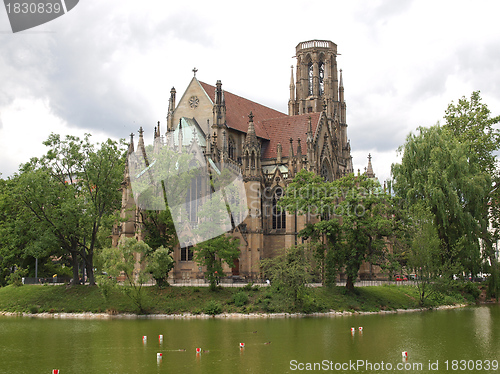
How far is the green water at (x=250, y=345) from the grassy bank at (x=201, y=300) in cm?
322

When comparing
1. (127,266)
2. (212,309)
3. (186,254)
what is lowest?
(212,309)

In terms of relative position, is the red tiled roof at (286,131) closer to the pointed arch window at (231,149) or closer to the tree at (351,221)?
the pointed arch window at (231,149)

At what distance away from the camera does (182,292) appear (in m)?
44.7

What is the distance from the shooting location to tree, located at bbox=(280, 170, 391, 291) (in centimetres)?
4453

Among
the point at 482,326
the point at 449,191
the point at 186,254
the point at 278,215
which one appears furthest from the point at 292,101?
the point at 482,326

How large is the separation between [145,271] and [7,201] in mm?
17644

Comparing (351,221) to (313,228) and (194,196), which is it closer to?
(313,228)

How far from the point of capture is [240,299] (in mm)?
42562

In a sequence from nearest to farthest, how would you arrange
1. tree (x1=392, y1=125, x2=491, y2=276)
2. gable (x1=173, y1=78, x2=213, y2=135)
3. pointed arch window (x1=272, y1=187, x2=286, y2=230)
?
tree (x1=392, y1=125, x2=491, y2=276)
pointed arch window (x1=272, y1=187, x2=286, y2=230)
gable (x1=173, y1=78, x2=213, y2=135)

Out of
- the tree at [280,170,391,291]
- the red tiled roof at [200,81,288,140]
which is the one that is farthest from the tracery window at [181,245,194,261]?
the red tiled roof at [200,81,288,140]

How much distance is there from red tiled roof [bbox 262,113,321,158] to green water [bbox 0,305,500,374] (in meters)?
29.8

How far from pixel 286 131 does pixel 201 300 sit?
30.2 meters

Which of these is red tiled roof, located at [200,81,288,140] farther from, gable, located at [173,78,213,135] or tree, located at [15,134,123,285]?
tree, located at [15,134,123,285]

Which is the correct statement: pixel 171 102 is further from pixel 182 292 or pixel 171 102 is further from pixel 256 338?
pixel 256 338
